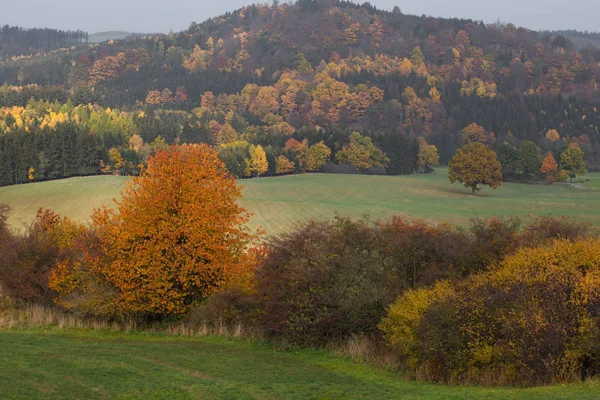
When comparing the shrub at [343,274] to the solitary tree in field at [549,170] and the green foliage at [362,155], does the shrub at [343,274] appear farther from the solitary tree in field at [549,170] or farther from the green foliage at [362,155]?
the green foliage at [362,155]

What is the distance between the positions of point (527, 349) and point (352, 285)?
8.84 metres

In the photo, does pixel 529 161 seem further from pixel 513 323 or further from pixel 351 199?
pixel 513 323

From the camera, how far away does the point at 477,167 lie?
111250 mm

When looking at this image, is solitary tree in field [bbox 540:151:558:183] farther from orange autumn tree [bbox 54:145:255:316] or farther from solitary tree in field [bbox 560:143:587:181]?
orange autumn tree [bbox 54:145:255:316]

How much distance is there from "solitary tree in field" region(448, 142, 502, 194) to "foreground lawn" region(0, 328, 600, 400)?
89248mm

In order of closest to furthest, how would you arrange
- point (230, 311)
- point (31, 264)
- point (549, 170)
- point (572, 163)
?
1. point (230, 311)
2. point (31, 264)
3. point (549, 170)
4. point (572, 163)

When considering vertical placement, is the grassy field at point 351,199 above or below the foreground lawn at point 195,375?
below

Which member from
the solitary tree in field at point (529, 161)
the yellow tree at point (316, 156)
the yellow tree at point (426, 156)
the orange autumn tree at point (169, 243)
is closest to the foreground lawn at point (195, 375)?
the orange autumn tree at point (169, 243)

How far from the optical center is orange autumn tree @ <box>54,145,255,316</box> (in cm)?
3488

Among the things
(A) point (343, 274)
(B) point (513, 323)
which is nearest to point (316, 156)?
(A) point (343, 274)

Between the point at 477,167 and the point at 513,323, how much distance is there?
9295 cm

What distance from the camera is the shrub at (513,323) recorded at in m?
20.7

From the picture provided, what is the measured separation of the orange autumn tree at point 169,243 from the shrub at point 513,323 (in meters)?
12.7

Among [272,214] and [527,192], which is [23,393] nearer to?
[272,214]
